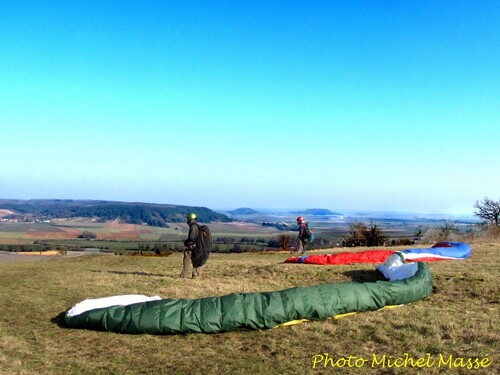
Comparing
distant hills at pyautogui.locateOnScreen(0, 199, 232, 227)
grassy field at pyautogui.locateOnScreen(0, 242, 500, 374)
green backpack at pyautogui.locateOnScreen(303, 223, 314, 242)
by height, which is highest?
green backpack at pyautogui.locateOnScreen(303, 223, 314, 242)

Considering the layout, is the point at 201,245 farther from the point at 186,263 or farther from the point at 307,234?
the point at 307,234

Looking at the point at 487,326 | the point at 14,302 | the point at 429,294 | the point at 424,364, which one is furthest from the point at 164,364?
the point at 429,294

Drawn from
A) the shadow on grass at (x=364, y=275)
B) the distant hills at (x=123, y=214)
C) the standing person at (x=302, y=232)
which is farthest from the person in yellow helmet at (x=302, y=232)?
the distant hills at (x=123, y=214)

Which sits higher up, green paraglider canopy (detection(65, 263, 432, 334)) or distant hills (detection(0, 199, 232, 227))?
green paraglider canopy (detection(65, 263, 432, 334))

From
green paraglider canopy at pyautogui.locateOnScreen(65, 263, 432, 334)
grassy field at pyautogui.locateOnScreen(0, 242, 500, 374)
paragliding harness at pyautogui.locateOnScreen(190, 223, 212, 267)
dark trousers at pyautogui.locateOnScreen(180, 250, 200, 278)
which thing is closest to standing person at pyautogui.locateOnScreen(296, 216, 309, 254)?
dark trousers at pyautogui.locateOnScreen(180, 250, 200, 278)

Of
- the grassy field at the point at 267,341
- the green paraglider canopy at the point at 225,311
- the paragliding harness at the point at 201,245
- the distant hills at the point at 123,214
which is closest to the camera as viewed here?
the grassy field at the point at 267,341

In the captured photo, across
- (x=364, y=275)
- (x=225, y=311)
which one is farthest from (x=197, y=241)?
(x=225, y=311)

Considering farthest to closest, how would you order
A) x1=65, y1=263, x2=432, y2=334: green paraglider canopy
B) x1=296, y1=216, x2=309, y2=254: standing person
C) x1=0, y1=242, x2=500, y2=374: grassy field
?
1. x1=296, y1=216, x2=309, y2=254: standing person
2. x1=65, y1=263, x2=432, y2=334: green paraglider canopy
3. x1=0, y1=242, x2=500, y2=374: grassy field

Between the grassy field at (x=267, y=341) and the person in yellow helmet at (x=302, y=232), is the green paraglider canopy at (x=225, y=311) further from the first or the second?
the person in yellow helmet at (x=302, y=232)

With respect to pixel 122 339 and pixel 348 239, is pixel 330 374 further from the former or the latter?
pixel 348 239

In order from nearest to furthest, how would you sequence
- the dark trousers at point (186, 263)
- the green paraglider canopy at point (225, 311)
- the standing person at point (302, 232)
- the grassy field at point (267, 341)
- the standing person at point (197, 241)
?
the grassy field at point (267, 341), the green paraglider canopy at point (225, 311), the standing person at point (197, 241), the dark trousers at point (186, 263), the standing person at point (302, 232)

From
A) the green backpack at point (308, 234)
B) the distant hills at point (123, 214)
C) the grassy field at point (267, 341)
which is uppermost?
the green backpack at point (308, 234)

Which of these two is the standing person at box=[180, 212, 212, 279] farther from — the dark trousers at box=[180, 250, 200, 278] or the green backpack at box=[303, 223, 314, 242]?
the green backpack at box=[303, 223, 314, 242]

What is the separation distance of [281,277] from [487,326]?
8.14m
